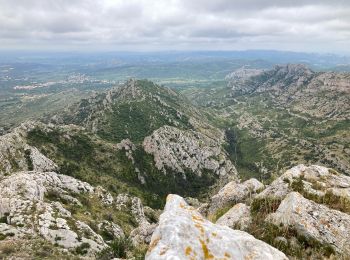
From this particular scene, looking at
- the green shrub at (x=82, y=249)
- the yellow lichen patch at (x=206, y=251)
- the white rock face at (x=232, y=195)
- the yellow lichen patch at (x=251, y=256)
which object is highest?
the yellow lichen patch at (x=206, y=251)

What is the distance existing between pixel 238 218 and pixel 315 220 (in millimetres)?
5572

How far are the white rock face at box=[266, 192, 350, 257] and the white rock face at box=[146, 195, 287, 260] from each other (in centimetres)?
664

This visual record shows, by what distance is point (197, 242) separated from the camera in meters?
13.3

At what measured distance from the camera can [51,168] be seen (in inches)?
6442

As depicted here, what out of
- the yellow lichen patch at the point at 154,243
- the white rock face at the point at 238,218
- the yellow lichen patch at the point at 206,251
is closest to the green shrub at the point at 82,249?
the white rock face at the point at 238,218

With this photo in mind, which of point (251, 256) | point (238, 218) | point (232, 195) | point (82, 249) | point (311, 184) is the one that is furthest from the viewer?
point (82, 249)

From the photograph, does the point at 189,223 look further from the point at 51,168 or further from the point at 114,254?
the point at 51,168

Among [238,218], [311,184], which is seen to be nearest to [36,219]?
[238,218]

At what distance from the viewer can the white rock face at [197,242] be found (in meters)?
12.7

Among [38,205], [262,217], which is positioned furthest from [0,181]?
[262,217]

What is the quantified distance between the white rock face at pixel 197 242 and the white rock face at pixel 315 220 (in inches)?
261

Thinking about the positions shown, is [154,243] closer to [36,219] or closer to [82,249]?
[82,249]

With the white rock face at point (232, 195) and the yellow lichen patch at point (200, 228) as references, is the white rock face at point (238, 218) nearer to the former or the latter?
the white rock face at point (232, 195)

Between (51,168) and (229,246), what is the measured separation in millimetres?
164543
